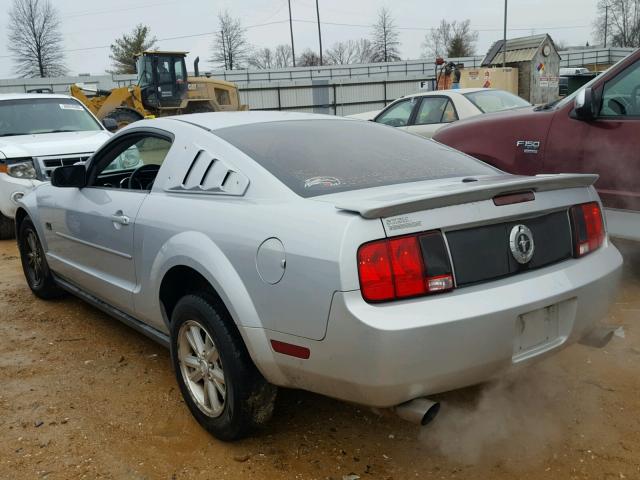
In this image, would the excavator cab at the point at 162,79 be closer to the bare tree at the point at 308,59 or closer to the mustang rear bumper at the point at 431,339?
the mustang rear bumper at the point at 431,339

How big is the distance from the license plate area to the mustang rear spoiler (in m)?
0.50

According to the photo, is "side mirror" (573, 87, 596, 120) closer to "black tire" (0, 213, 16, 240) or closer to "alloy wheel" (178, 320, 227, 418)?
"alloy wheel" (178, 320, 227, 418)

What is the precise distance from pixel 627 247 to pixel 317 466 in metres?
4.15

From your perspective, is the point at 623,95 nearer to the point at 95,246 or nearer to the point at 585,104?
the point at 585,104

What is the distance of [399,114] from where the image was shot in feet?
32.1

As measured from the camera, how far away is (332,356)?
7.33 feet

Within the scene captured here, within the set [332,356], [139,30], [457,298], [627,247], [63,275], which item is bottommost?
[627,247]

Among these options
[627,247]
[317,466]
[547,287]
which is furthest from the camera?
[627,247]

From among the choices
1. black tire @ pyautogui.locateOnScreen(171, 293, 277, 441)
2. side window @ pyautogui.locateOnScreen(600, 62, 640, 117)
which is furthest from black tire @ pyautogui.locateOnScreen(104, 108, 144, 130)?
black tire @ pyautogui.locateOnScreen(171, 293, 277, 441)

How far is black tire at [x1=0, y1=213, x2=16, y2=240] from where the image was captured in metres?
8.14

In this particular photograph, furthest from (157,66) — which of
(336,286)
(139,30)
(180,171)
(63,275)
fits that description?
(139,30)

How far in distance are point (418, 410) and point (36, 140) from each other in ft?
23.3

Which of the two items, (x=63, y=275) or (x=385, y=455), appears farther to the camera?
(x=63, y=275)

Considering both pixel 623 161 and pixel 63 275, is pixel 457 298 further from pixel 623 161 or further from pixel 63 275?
pixel 63 275
